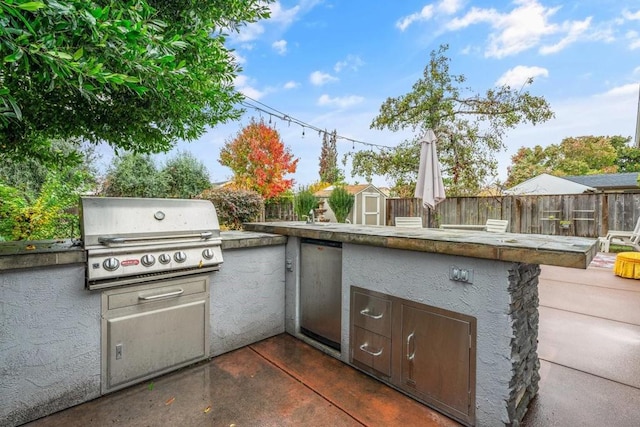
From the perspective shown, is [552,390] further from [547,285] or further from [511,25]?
[511,25]

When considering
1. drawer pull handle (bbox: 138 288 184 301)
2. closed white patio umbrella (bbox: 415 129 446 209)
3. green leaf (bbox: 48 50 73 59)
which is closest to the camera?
green leaf (bbox: 48 50 73 59)

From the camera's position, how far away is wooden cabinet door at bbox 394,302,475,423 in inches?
75.7

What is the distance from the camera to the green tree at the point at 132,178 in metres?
9.29

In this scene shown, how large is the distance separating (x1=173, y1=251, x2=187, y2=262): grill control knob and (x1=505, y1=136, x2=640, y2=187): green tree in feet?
79.1

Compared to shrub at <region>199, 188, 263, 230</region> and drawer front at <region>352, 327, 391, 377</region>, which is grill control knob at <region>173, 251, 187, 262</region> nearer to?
drawer front at <region>352, 327, 391, 377</region>

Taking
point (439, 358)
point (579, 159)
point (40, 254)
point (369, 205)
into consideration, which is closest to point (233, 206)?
point (40, 254)

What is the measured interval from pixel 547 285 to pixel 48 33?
6892 mm

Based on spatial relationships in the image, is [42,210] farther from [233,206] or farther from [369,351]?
[369,351]

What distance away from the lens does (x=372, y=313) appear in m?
2.50

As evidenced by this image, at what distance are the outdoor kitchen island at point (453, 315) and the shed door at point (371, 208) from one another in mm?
10652

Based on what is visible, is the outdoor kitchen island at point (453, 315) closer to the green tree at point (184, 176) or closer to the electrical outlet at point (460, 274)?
the electrical outlet at point (460, 274)

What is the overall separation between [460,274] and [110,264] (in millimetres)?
2484

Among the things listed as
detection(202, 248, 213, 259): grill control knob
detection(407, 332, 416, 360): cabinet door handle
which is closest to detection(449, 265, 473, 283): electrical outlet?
detection(407, 332, 416, 360): cabinet door handle

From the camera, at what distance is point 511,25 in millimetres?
8047
